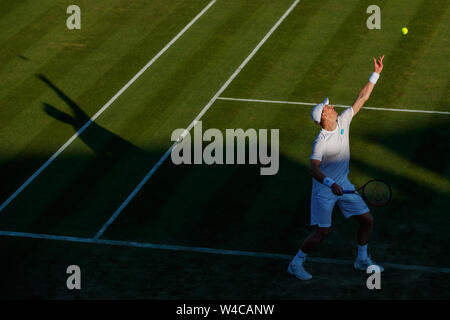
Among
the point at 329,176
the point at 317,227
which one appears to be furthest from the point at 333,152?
the point at 317,227

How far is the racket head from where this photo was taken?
482 inches

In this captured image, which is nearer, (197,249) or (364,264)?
(364,264)

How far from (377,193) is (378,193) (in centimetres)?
2

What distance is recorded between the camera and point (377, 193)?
1244 centimetres

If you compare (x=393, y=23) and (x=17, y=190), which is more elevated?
(x=393, y=23)

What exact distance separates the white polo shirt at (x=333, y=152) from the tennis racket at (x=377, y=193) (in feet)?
1.18

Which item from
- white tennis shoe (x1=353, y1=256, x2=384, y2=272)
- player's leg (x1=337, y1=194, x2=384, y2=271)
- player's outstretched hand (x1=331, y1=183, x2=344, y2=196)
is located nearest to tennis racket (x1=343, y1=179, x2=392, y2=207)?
player's leg (x1=337, y1=194, x2=384, y2=271)

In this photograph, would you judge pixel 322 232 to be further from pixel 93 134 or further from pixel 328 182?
pixel 93 134

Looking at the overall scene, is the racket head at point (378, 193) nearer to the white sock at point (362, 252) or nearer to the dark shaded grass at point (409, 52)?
the white sock at point (362, 252)
